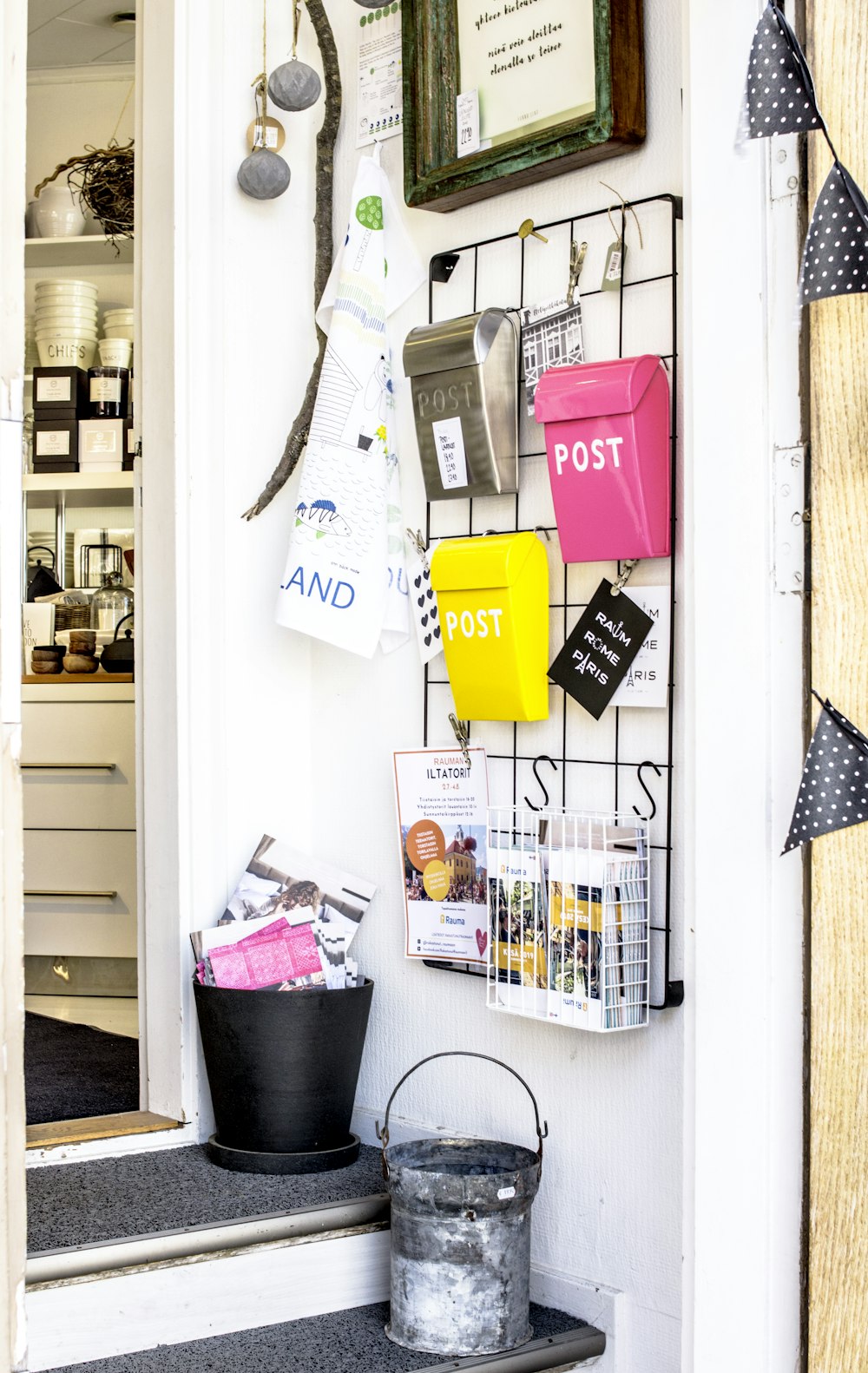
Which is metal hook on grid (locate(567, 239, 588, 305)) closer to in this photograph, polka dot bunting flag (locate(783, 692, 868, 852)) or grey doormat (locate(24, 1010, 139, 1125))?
polka dot bunting flag (locate(783, 692, 868, 852))

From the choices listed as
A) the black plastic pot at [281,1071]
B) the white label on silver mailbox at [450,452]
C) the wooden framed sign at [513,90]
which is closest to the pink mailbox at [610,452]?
the white label on silver mailbox at [450,452]

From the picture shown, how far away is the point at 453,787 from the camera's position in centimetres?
225

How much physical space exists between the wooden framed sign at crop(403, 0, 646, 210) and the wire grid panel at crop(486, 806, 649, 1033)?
3.17ft

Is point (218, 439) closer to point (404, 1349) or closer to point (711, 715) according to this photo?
point (711, 715)

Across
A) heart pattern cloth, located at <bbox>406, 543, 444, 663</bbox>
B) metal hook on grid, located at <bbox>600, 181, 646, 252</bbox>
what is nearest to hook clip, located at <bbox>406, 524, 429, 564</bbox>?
heart pattern cloth, located at <bbox>406, 543, 444, 663</bbox>

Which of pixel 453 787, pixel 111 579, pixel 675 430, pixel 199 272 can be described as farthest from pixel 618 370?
pixel 111 579

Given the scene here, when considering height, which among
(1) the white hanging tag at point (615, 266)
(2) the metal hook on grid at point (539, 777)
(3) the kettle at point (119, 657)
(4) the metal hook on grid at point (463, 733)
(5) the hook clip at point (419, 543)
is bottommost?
(2) the metal hook on grid at point (539, 777)

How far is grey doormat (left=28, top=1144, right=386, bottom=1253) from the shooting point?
1956 mm

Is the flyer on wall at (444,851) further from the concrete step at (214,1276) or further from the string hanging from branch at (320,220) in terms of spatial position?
the string hanging from branch at (320,220)

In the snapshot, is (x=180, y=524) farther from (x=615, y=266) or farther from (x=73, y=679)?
(x=73, y=679)

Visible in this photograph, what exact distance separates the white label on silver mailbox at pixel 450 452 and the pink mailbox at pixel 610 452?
9.3 inches

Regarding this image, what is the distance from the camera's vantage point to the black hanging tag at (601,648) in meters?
1.94

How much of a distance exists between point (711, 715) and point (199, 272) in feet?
4.58

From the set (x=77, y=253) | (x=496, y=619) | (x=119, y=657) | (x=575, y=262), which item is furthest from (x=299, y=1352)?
(x=77, y=253)
